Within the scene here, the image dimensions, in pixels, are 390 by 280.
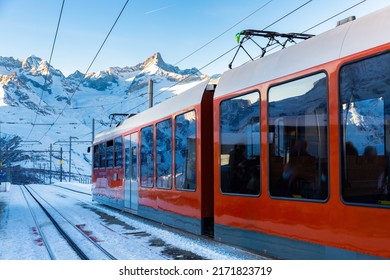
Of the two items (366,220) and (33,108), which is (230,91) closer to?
(366,220)

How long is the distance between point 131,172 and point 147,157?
1.86 metres

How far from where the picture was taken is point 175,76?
17388cm

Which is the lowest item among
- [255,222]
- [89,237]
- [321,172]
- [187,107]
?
[89,237]

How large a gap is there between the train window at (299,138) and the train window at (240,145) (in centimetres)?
41

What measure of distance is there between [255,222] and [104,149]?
11.8 meters

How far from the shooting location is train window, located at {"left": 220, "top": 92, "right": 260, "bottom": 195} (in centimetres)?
703

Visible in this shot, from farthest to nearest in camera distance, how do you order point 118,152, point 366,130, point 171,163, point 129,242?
point 118,152 → point 171,163 → point 129,242 → point 366,130

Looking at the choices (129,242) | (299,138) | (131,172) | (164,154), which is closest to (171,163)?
(164,154)

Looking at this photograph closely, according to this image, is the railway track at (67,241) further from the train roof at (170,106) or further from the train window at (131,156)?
the train roof at (170,106)

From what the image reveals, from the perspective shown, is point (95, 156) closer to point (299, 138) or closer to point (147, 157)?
point (147, 157)

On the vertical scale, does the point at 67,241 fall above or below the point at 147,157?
below

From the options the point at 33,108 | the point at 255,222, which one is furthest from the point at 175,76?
the point at 255,222

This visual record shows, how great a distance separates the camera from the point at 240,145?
746 cm

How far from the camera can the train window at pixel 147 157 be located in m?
11.9
